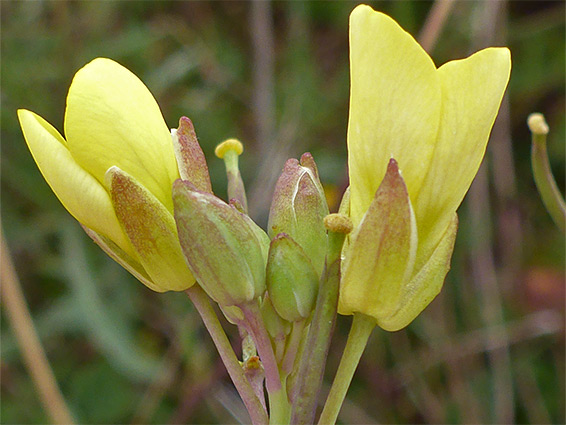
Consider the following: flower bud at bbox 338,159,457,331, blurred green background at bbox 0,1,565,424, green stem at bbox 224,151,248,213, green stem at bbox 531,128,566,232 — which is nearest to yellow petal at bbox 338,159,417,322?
flower bud at bbox 338,159,457,331

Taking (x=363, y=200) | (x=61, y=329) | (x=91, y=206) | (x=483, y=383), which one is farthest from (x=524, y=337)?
(x=91, y=206)

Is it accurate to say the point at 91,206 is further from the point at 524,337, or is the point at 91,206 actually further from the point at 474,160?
the point at 524,337

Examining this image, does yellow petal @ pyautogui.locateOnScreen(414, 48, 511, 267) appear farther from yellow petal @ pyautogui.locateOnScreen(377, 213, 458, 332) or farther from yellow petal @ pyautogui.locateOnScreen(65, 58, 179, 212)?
yellow petal @ pyautogui.locateOnScreen(65, 58, 179, 212)

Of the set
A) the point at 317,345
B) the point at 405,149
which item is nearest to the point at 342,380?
the point at 317,345

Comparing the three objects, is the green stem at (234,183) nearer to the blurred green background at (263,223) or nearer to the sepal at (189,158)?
the sepal at (189,158)

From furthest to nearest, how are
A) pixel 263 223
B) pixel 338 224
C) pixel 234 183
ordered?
pixel 263 223
pixel 234 183
pixel 338 224

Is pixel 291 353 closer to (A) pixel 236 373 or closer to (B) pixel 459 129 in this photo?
Answer: (A) pixel 236 373
